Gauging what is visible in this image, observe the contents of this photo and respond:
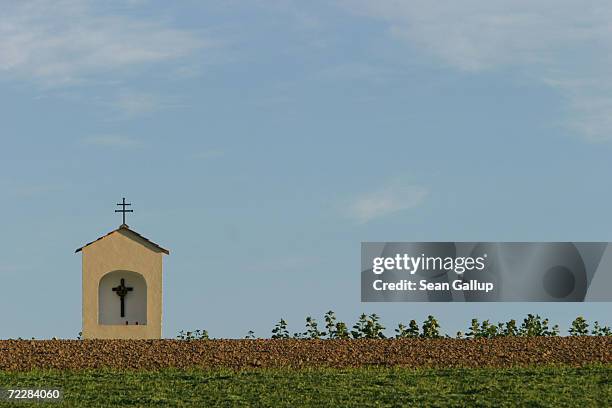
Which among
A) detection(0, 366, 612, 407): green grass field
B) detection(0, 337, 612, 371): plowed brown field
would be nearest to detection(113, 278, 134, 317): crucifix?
detection(0, 337, 612, 371): plowed brown field

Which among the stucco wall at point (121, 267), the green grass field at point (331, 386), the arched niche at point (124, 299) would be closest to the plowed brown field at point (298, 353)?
the green grass field at point (331, 386)

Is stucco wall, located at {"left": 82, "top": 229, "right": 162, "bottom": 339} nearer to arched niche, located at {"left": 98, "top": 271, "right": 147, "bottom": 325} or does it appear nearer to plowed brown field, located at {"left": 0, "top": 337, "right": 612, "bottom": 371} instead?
arched niche, located at {"left": 98, "top": 271, "right": 147, "bottom": 325}

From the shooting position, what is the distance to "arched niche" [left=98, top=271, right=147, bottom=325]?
3025 centimetres

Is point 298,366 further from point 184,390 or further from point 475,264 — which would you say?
point 475,264

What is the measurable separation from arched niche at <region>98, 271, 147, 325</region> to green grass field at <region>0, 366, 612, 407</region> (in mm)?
7726

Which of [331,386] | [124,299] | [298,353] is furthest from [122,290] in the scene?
[331,386]

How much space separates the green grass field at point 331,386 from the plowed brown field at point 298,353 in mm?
876

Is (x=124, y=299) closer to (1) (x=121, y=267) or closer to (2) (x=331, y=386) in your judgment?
(1) (x=121, y=267)

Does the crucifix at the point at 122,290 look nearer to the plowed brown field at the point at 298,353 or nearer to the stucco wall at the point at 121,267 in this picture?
the stucco wall at the point at 121,267

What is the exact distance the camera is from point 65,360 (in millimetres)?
23859

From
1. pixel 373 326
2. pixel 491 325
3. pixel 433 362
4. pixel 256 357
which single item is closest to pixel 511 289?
pixel 491 325

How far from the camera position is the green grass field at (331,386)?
18984 millimetres

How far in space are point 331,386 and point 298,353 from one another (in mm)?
4008

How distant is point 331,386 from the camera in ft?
66.8
